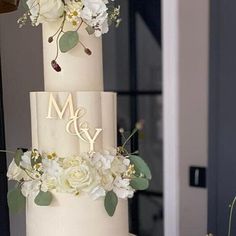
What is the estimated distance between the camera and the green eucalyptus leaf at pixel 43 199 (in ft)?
2.38

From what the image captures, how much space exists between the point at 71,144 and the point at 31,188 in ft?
0.42

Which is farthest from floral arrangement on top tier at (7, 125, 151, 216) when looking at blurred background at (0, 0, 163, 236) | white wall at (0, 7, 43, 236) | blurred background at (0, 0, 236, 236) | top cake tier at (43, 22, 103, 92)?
blurred background at (0, 0, 163, 236)

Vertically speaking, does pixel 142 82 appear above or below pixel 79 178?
above

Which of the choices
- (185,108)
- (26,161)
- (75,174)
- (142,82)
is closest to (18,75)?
(185,108)

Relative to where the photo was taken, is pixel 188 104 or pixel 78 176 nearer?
pixel 78 176

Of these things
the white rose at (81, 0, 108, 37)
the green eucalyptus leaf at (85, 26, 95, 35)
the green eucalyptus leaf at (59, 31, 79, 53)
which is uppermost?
the white rose at (81, 0, 108, 37)

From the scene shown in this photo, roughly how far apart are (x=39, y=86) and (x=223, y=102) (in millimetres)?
925

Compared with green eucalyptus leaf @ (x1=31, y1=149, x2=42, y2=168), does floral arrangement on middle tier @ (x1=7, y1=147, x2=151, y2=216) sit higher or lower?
lower

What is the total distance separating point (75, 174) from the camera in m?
0.69

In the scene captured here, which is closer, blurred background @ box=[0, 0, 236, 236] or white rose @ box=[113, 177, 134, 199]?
white rose @ box=[113, 177, 134, 199]

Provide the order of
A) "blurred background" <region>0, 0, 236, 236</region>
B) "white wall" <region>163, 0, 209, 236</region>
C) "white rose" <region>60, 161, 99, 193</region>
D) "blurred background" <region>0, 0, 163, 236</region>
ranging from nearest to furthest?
"white rose" <region>60, 161, 99, 193</region> < "blurred background" <region>0, 0, 236, 236</region> < "white wall" <region>163, 0, 209, 236</region> < "blurred background" <region>0, 0, 163, 236</region>

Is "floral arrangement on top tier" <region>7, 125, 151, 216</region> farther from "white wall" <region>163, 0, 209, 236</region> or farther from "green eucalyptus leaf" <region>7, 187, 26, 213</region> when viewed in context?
"white wall" <region>163, 0, 209, 236</region>

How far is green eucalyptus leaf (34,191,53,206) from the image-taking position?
72cm

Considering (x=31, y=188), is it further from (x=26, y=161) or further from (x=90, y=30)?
(x=90, y=30)
